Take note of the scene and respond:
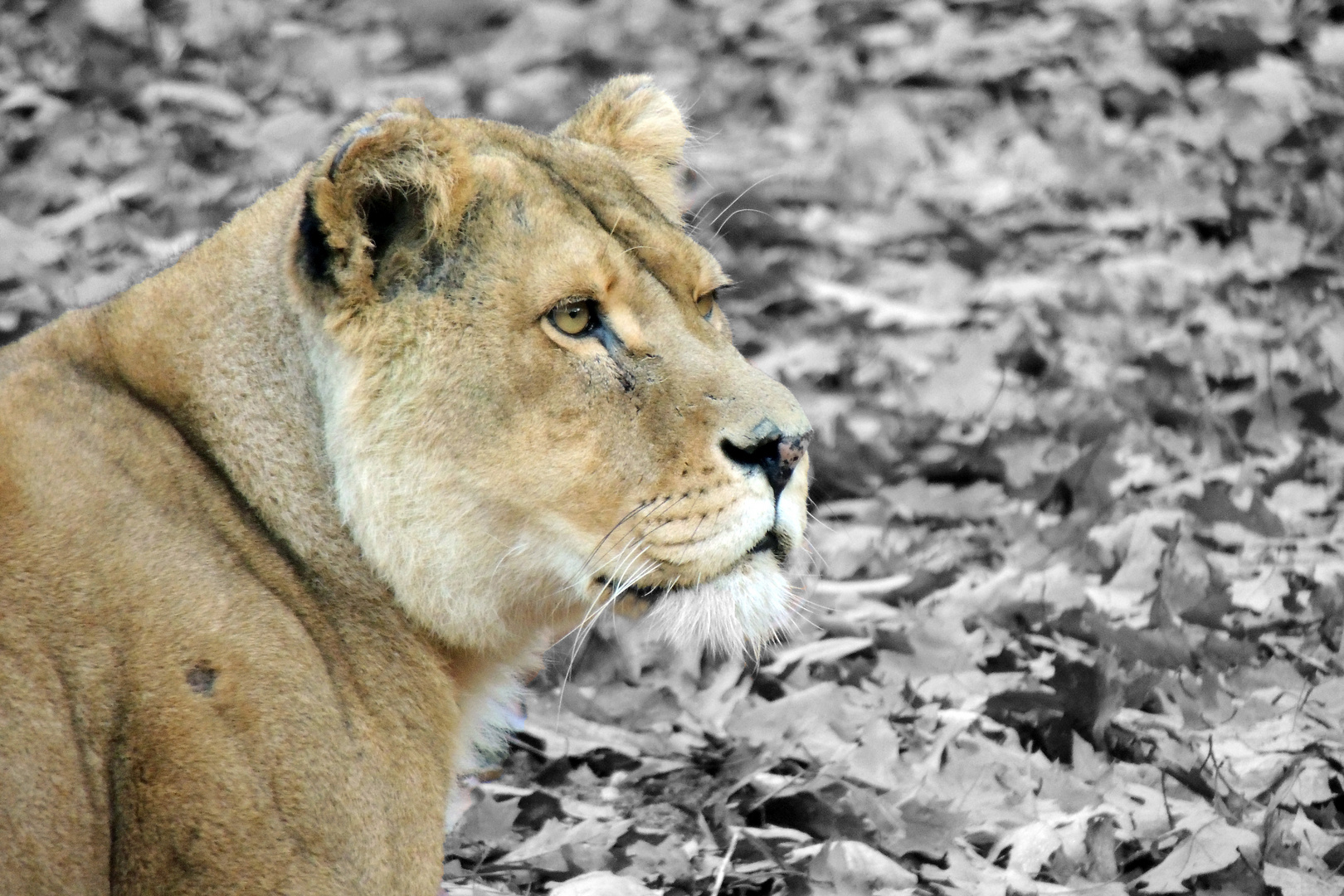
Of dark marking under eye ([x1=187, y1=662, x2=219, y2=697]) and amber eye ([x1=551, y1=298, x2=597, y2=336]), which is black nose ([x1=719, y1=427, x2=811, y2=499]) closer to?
amber eye ([x1=551, y1=298, x2=597, y2=336])

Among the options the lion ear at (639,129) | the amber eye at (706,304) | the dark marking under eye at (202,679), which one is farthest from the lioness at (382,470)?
the lion ear at (639,129)

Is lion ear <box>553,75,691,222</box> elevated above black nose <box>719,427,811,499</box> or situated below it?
above

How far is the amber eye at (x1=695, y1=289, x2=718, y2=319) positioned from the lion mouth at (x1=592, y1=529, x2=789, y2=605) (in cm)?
86

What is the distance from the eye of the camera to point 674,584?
388 centimetres

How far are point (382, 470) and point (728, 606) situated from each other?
3.34 feet

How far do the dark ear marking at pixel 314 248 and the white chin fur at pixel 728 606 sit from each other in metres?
1.28

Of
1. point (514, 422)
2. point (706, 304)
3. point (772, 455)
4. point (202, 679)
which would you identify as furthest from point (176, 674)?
point (706, 304)

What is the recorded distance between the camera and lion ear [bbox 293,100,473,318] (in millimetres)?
3670

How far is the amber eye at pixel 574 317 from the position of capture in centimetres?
394

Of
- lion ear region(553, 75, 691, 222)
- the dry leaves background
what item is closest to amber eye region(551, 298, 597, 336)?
lion ear region(553, 75, 691, 222)

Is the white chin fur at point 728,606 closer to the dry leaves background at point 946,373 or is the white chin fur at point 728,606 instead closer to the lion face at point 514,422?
the lion face at point 514,422

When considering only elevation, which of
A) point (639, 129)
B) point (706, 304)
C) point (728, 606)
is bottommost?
point (728, 606)

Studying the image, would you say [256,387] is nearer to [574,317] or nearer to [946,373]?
[574,317]

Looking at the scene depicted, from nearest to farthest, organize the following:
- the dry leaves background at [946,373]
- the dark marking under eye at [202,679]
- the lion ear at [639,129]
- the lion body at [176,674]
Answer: the lion body at [176,674] < the dark marking under eye at [202,679] < the dry leaves background at [946,373] < the lion ear at [639,129]
